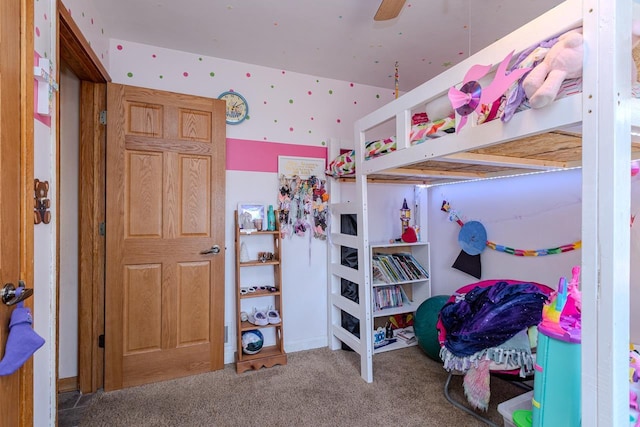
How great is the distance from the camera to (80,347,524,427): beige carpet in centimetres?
177

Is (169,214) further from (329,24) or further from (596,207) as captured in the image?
(596,207)


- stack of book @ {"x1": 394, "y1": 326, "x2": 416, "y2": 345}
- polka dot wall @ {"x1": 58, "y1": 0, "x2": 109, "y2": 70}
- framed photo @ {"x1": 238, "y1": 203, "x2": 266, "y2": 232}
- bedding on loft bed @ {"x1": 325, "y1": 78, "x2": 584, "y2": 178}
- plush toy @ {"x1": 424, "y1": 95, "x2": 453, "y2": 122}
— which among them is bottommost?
stack of book @ {"x1": 394, "y1": 326, "x2": 416, "y2": 345}

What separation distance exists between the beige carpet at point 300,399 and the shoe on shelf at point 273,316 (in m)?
0.35

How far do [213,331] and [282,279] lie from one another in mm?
683

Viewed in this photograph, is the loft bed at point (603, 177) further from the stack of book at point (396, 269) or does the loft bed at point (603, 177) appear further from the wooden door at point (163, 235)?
the wooden door at point (163, 235)

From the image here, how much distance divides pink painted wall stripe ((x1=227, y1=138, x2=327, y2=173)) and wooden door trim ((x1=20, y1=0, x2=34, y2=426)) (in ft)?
4.99

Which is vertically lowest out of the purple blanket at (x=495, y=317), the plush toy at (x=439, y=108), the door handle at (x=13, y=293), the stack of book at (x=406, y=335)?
the stack of book at (x=406, y=335)

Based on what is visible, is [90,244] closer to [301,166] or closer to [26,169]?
[26,169]

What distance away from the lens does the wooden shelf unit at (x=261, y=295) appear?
2.33 m

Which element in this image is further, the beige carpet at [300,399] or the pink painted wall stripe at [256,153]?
the pink painted wall stripe at [256,153]

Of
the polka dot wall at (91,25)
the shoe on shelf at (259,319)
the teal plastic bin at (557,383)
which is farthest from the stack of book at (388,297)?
the polka dot wall at (91,25)

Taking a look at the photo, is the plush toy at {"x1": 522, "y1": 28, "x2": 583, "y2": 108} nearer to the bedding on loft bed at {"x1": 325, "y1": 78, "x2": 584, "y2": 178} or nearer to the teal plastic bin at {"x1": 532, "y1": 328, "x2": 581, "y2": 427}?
the bedding on loft bed at {"x1": 325, "y1": 78, "x2": 584, "y2": 178}

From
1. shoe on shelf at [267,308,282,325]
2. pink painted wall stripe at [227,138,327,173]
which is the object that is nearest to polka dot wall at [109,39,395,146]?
pink painted wall stripe at [227,138,327,173]

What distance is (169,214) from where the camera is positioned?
7.42 feet
